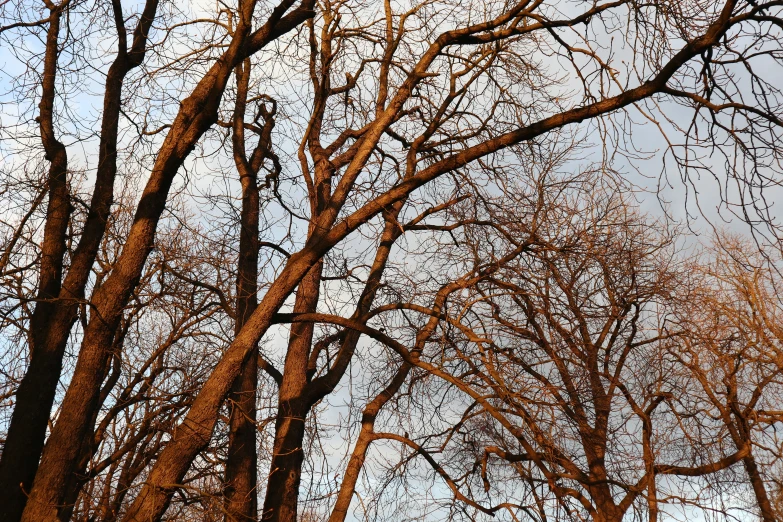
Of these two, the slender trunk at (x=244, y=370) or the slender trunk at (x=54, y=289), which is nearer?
the slender trunk at (x=54, y=289)

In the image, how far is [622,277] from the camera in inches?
348

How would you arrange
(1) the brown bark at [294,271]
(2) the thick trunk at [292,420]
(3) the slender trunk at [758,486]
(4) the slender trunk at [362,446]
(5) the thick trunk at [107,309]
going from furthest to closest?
(3) the slender trunk at [758,486], (4) the slender trunk at [362,446], (2) the thick trunk at [292,420], (5) the thick trunk at [107,309], (1) the brown bark at [294,271]

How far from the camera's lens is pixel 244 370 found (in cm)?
624

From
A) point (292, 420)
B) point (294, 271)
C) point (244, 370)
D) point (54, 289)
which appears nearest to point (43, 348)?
point (54, 289)

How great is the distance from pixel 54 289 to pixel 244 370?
169 cm

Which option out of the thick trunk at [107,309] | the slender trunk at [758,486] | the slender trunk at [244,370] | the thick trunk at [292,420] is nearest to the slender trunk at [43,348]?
the thick trunk at [107,309]

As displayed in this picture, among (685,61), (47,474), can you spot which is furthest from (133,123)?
(685,61)

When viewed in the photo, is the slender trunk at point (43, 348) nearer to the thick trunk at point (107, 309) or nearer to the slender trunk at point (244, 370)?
the thick trunk at point (107, 309)

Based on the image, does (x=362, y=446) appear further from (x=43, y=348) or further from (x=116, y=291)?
(x=43, y=348)

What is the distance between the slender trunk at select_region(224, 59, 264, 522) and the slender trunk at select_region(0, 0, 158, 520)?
1.23 m

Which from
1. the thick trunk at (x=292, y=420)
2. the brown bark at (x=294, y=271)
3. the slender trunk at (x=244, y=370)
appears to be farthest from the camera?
the thick trunk at (x=292, y=420)

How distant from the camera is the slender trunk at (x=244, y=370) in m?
5.80

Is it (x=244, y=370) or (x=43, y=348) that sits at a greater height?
(x=244, y=370)

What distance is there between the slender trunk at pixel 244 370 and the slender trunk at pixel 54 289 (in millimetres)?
1232
